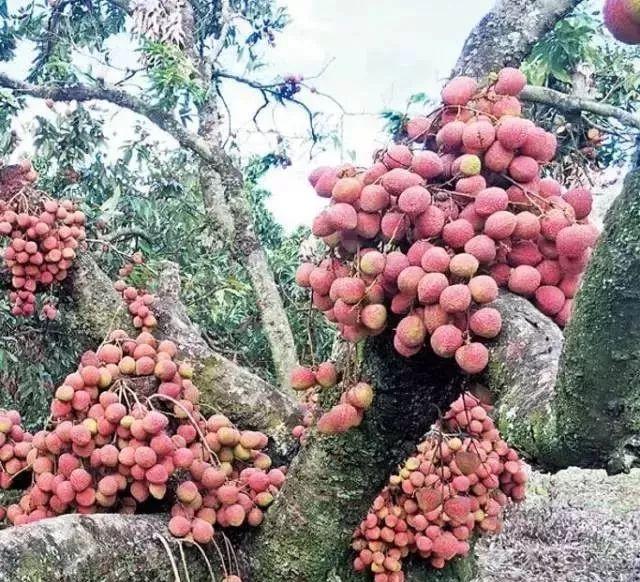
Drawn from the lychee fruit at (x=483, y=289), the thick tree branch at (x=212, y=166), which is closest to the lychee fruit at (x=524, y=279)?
the lychee fruit at (x=483, y=289)

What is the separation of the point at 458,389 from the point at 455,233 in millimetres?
313

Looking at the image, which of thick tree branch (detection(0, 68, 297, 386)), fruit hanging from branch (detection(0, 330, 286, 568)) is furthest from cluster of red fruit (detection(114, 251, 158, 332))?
thick tree branch (detection(0, 68, 297, 386))

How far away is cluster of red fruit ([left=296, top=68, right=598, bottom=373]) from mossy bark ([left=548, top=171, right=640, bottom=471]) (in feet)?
0.40

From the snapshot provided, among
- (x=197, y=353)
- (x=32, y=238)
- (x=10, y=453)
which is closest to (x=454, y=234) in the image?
(x=10, y=453)

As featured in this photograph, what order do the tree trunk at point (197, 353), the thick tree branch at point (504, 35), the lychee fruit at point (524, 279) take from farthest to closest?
the tree trunk at point (197, 353), the thick tree branch at point (504, 35), the lychee fruit at point (524, 279)

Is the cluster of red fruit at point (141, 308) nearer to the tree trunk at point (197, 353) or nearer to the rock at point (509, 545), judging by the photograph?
the tree trunk at point (197, 353)

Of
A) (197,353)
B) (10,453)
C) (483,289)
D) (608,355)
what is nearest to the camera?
(608,355)

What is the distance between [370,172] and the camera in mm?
1103

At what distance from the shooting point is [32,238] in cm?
233

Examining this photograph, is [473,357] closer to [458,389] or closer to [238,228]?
[458,389]

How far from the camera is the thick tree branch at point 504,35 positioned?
4.81ft

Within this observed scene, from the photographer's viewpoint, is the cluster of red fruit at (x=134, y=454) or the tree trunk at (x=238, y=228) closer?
the cluster of red fruit at (x=134, y=454)

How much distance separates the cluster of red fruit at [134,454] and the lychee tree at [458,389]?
0.14m

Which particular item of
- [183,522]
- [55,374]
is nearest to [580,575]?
[55,374]
